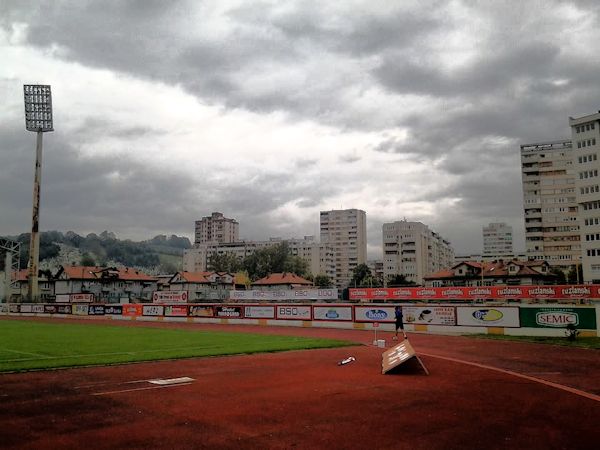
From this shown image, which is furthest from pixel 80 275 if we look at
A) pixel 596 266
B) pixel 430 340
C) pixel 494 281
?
pixel 596 266

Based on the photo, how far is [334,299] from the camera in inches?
2768

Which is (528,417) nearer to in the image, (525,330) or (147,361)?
(147,361)

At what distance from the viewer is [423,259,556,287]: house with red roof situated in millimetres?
86875

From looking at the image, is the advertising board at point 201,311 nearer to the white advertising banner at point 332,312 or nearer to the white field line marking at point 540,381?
the white advertising banner at point 332,312

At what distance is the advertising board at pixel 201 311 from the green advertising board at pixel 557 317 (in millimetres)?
31515

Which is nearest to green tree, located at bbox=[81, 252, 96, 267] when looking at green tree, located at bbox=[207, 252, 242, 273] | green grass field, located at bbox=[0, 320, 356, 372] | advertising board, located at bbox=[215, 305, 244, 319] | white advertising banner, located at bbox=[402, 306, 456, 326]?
green tree, located at bbox=[207, 252, 242, 273]

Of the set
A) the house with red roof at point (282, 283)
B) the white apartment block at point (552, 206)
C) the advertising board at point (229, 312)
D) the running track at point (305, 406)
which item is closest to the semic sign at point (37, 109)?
the advertising board at point (229, 312)

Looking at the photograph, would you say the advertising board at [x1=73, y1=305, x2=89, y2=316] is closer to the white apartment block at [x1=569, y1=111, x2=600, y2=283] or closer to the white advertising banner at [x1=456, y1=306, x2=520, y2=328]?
the white advertising banner at [x1=456, y1=306, x2=520, y2=328]

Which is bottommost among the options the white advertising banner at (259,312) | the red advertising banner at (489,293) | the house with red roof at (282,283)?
the white advertising banner at (259,312)

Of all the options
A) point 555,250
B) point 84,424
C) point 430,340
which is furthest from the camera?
point 555,250

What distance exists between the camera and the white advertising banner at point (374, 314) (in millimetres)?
41000

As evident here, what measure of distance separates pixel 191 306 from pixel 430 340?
102 feet

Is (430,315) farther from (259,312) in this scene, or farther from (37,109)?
(37,109)

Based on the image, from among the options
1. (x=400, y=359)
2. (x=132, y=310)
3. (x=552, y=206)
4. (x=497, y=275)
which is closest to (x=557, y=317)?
(x=400, y=359)
